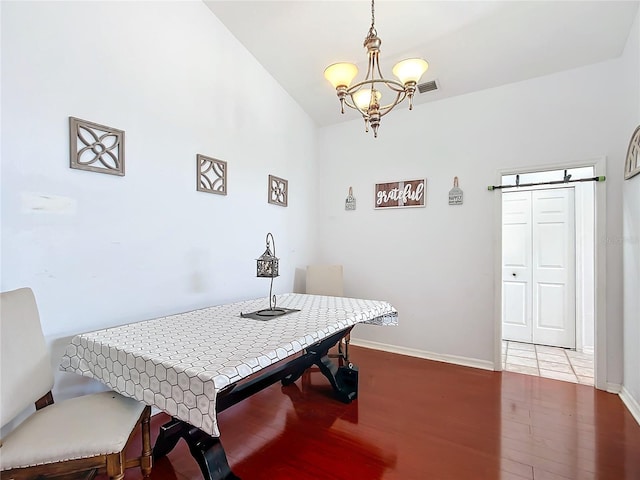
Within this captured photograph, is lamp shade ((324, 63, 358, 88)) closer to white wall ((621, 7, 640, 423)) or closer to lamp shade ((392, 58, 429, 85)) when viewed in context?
lamp shade ((392, 58, 429, 85))

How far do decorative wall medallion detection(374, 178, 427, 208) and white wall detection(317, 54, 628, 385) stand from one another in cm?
7

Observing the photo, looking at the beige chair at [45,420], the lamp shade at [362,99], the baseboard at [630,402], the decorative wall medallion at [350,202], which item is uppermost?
the lamp shade at [362,99]

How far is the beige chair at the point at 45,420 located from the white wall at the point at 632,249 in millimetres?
3232

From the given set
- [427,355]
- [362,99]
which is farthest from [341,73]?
[427,355]

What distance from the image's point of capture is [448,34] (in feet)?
8.55

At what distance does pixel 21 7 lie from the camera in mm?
1645

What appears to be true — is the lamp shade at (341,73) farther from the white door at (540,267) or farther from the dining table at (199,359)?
the white door at (540,267)

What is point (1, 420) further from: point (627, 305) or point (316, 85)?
point (627, 305)

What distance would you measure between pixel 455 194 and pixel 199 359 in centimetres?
295

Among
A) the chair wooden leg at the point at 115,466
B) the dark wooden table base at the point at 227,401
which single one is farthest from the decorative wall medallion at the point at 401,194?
the chair wooden leg at the point at 115,466

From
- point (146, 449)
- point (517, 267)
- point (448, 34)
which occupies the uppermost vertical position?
point (448, 34)

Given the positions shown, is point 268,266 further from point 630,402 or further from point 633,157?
point 630,402

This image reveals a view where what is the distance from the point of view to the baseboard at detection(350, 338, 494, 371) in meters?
3.21

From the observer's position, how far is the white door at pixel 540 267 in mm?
3902
